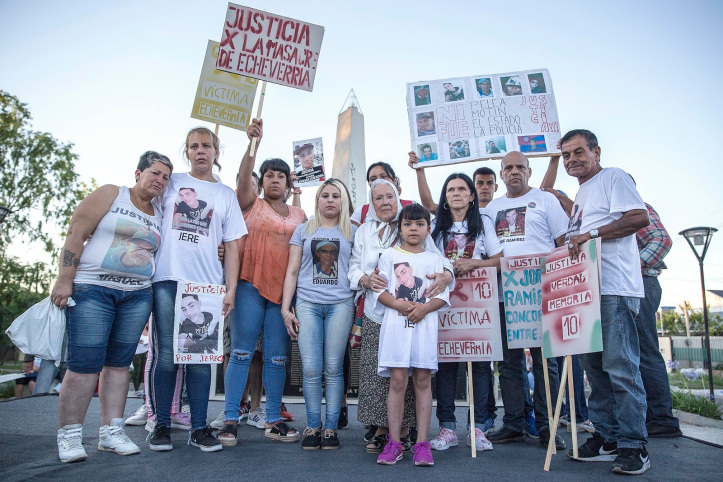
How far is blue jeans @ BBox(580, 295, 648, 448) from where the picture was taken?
9.40ft

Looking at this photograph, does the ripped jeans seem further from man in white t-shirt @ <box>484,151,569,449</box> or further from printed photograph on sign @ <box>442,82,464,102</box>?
printed photograph on sign @ <box>442,82,464,102</box>

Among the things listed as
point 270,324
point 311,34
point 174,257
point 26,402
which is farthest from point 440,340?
point 26,402

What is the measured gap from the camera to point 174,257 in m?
3.30

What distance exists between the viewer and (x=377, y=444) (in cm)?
327

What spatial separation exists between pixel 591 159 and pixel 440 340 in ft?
5.25

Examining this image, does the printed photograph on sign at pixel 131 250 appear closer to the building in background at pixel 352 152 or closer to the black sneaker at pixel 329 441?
the black sneaker at pixel 329 441

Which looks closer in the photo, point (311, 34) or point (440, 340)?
point (440, 340)

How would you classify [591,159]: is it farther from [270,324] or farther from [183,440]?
[183,440]

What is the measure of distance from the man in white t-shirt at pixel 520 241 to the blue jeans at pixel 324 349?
1.18m

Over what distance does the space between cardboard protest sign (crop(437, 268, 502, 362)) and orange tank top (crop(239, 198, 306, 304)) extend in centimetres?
125

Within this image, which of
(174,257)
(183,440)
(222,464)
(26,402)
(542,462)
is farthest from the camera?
(26,402)

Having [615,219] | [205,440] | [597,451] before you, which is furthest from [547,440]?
[205,440]

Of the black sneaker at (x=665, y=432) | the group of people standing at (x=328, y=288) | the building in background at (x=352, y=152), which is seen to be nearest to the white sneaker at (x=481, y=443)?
the group of people standing at (x=328, y=288)

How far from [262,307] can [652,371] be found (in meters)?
3.23
